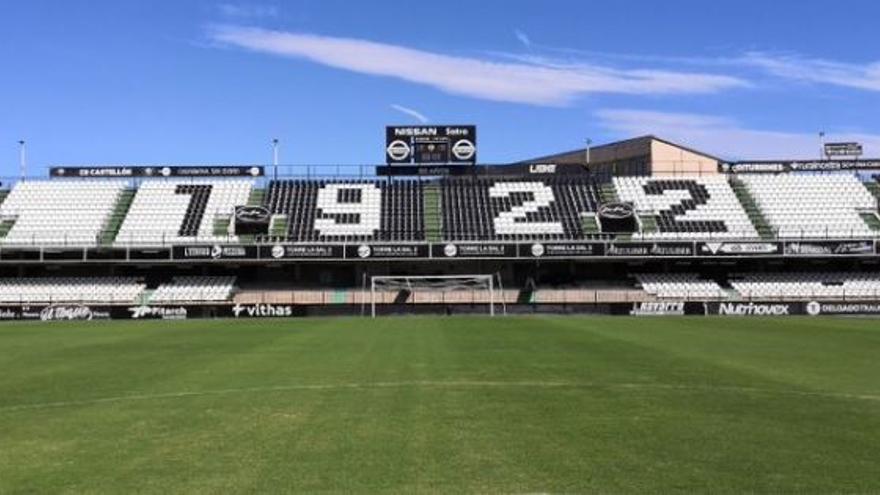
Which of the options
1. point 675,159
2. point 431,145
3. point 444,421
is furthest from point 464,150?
point 444,421

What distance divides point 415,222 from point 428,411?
5578 centimetres

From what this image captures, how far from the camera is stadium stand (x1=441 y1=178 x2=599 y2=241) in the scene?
224 ft

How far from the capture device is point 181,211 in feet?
233

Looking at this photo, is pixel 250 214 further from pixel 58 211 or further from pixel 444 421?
pixel 444 421

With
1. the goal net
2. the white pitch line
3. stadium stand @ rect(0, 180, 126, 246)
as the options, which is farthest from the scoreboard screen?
the white pitch line

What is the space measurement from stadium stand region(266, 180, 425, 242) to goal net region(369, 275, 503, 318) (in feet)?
15.7

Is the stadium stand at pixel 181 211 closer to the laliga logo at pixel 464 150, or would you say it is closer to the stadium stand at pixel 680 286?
the laliga logo at pixel 464 150

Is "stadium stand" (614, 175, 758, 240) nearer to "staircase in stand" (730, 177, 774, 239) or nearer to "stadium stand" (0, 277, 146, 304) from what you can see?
"staircase in stand" (730, 177, 774, 239)

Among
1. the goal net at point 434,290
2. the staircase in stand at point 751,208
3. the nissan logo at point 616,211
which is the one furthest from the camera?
the nissan logo at point 616,211

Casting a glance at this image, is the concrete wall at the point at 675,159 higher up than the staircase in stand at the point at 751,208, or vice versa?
the concrete wall at the point at 675,159

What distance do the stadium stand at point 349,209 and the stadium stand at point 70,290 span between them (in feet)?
37.0

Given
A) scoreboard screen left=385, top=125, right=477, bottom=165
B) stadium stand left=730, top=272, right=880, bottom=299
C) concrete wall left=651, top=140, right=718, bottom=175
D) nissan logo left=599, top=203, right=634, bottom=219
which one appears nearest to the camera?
stadium stand left=730, top=272, right=880, bottom=299

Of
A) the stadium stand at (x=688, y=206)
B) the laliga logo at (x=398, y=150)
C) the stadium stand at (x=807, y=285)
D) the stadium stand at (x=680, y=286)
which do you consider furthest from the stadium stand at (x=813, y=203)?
the laliga logo at (x=398, y=150)

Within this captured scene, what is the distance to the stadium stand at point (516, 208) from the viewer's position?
6825cm
